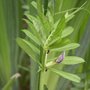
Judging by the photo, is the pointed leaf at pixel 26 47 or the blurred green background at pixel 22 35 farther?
the blurred green background at pixel 22 35

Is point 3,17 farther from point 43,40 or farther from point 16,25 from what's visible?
point 43,40

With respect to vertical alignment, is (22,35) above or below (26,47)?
below

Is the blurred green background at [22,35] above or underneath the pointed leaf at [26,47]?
underneath

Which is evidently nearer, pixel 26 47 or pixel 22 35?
pixel 26 47

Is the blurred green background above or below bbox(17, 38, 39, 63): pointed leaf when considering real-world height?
below

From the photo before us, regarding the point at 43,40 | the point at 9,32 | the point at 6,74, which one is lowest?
the point at 6,74

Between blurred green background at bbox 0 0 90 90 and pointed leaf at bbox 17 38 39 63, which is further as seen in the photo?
blurred green background at bbox 0 0 90 90

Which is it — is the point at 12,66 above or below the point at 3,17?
below

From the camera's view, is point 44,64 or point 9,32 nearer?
point 44,64

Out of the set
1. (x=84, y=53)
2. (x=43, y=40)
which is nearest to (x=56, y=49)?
(x=43, y=40)
